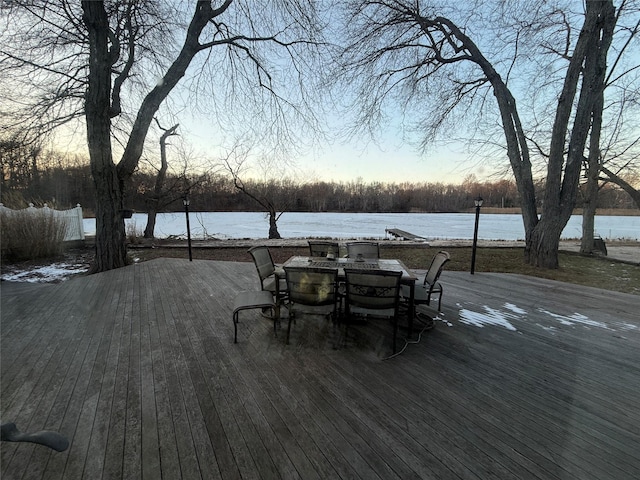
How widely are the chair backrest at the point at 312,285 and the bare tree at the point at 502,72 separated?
248 inches

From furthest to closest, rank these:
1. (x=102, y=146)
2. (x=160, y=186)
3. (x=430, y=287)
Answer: (x=160, y=186) → (x=102, y=146) → (x=430, y=287)

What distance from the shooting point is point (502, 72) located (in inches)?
305

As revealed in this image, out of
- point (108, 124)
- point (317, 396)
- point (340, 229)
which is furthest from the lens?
point (340, 229)

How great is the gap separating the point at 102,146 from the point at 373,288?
6.53 meters

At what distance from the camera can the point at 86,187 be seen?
12.3m

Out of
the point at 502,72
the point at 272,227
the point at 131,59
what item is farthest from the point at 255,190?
the point at 502,72

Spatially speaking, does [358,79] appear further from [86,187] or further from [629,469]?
[86,187]

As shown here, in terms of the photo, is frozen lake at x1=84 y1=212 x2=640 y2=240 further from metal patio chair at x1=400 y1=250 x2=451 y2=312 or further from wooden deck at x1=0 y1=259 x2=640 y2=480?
wooden deck at x1=0 y1=259 x2=640 y2=480

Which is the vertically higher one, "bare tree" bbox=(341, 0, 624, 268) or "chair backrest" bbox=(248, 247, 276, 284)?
"bare tree" bbox=(341, 0, 624, 268)

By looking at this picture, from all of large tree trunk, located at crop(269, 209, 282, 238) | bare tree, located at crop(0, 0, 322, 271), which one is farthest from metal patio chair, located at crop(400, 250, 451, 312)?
large tree trunk, located at crop(269, 209, 282, 238)

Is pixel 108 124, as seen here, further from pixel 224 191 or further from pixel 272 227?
pixel 224 191

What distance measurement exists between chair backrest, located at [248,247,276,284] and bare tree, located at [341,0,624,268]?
5636mm

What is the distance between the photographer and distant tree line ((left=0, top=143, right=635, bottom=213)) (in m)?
7.71

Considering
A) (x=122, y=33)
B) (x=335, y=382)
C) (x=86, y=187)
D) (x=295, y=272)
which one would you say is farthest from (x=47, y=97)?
(x=335, y=382)
